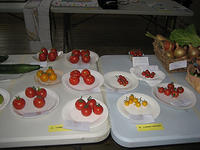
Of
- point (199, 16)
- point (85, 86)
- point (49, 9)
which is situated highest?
point (49, 9)

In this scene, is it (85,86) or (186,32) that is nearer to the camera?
(85,86)

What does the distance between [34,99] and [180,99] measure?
0.96 m

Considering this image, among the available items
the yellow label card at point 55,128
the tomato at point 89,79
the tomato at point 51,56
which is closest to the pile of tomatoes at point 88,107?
the yellow label card at point 55,128

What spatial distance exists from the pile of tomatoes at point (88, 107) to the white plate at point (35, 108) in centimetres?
15

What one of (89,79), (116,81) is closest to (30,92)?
(89,79)

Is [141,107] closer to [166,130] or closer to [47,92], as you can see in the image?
[166,130]

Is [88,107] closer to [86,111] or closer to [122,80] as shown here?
[86,111]

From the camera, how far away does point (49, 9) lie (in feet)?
8.54

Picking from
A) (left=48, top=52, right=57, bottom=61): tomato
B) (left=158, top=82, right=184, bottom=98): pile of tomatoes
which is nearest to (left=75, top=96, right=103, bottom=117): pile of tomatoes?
(left=158, top=82, right=184, bottom=98): pile of tomatoes

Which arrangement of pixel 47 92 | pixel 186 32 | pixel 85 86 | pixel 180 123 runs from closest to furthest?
pixel 180 123
pixel 47 92
pixel 85 86
pixel 186 32

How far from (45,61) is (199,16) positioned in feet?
13.4

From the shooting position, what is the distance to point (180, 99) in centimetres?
131

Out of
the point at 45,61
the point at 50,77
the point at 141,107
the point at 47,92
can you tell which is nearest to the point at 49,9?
the point at 45,61

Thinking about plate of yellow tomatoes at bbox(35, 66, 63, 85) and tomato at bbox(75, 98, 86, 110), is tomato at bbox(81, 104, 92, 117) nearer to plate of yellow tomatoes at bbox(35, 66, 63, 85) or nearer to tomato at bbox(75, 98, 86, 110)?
tomato at bbox(75, 98, 86, 110)
